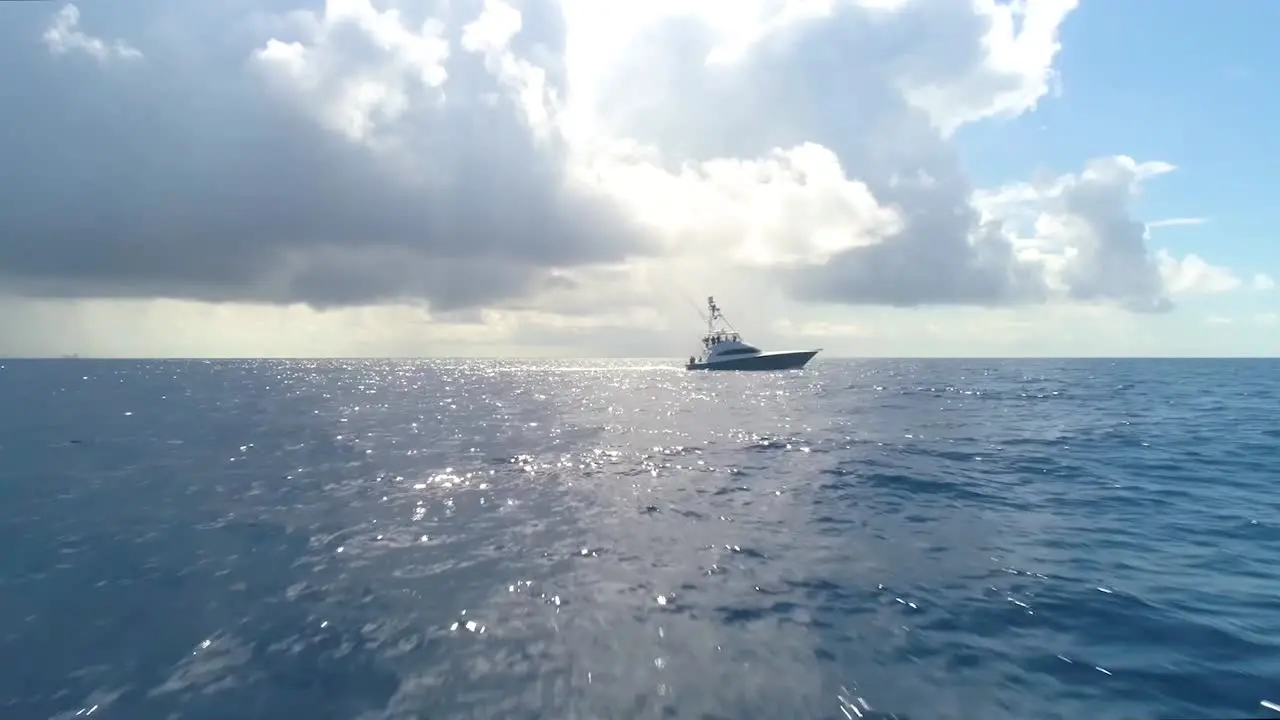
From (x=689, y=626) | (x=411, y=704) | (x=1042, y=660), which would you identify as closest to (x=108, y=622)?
(x=411, y=704)

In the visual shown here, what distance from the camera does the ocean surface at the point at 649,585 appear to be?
1049cm

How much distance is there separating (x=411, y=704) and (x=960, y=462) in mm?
27681

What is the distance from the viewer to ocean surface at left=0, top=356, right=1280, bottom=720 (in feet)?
34.4

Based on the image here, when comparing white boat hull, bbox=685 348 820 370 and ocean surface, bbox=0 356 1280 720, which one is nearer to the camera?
ocean surface, bbox=0 356 1280 720

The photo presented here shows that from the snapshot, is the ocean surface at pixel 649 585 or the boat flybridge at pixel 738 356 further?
the boat flybridge at pixel 738 356

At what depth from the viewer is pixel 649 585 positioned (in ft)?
49.9

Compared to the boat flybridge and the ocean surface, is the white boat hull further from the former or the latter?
the ocean surface

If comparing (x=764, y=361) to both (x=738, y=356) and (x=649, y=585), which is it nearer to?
(x=738, y=356)

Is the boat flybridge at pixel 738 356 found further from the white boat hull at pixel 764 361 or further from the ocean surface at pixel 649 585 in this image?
the ocean surface at pixel 649 585

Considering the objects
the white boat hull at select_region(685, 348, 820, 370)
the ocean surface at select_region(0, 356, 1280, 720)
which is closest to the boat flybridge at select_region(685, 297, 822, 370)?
the white boat hull at select_region(685, 348, 820, 370)

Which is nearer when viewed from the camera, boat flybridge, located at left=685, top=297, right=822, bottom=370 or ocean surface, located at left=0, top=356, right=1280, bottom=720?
ocean surface, located at left=0, top=356, right=1280, bottom=720

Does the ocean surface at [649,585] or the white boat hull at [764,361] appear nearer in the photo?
the ocean surface at [649,585]

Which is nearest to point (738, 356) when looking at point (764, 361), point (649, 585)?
point (764, 361)

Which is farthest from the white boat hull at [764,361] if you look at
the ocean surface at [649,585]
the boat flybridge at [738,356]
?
the ocean surface at [649,585]
